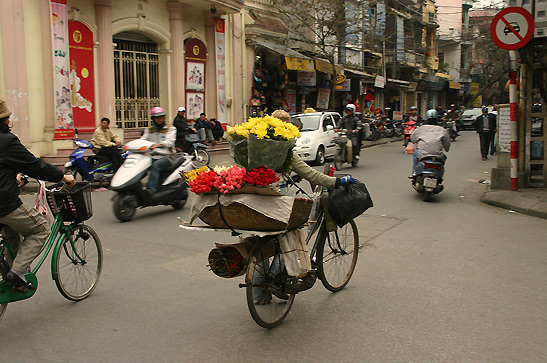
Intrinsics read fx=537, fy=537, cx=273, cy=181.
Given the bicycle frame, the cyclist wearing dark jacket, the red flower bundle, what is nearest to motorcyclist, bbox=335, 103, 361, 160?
the bicycle frame

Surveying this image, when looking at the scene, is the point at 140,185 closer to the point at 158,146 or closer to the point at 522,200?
the point at 158,146

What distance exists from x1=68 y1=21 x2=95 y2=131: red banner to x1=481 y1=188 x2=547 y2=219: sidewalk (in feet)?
36.1

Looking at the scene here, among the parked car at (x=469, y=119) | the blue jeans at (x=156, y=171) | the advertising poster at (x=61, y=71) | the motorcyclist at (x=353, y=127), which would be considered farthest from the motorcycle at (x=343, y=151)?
the parked car at (x=469, y=119)

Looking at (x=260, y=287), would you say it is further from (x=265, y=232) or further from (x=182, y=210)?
(x=182, y=210)

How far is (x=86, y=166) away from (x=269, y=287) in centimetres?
868

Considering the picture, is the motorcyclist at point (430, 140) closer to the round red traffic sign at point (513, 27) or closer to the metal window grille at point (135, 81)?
the round red traffic sign at point (513, 27)

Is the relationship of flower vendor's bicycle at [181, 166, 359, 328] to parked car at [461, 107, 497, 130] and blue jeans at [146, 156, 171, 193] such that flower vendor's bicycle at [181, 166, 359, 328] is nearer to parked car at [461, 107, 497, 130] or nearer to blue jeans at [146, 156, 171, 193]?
blue jeans at [146, 156, 171, 193]

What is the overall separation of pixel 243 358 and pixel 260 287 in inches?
23.5

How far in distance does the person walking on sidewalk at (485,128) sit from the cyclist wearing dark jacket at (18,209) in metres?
15.7

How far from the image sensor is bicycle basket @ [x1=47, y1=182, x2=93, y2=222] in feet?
14.6

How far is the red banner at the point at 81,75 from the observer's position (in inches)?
595

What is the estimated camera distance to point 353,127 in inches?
631

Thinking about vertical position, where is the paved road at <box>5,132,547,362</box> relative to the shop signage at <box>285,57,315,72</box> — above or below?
below

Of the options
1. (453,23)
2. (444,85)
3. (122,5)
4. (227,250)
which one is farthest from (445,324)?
(453,23)
